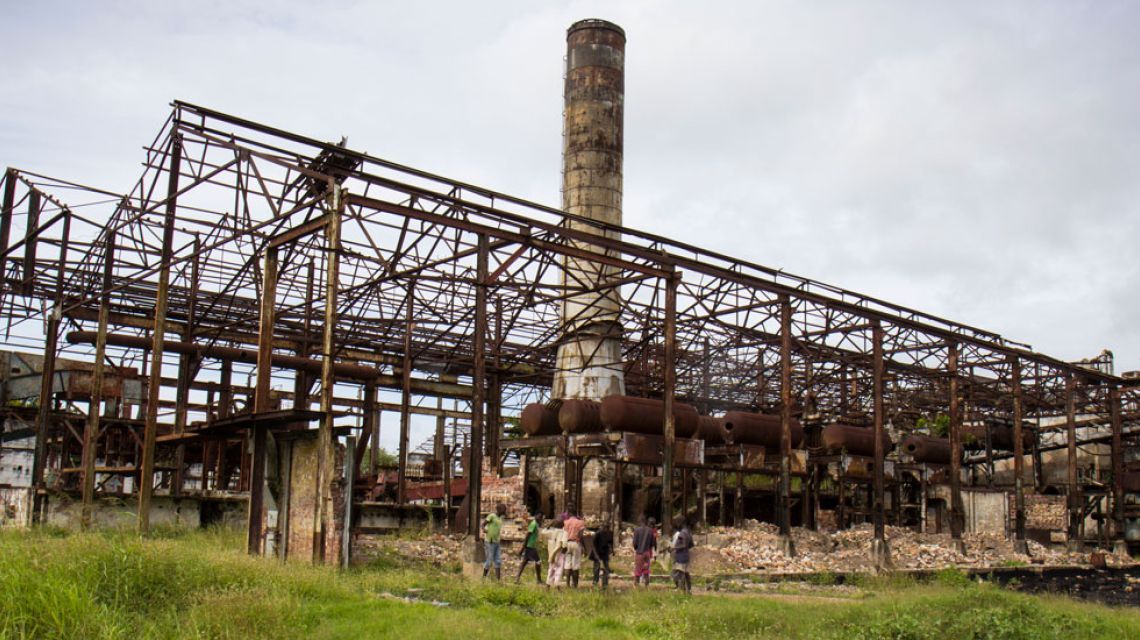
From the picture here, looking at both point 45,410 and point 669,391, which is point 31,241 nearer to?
point 45,410

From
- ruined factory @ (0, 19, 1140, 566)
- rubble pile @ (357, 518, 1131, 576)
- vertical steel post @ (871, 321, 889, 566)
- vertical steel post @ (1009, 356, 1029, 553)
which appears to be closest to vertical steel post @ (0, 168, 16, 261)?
ruined factory @ (0, 19, 1140, 566)

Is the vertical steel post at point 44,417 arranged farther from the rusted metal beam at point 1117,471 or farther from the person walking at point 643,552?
the rusted metal beam at point 1117,471

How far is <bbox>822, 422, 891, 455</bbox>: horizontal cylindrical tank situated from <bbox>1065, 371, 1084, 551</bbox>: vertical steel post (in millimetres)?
9327

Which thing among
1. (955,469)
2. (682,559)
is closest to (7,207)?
(682,559)

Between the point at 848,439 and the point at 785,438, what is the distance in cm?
529

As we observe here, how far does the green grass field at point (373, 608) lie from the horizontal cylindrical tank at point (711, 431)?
12.6 metres

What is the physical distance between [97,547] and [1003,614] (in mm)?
12066

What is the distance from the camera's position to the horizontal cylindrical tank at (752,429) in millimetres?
28484

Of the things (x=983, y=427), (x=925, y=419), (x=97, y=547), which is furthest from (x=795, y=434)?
(x=97, y=547)

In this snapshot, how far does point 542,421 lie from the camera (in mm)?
27859

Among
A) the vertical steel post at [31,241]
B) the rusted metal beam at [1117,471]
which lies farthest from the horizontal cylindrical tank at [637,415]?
the rusted metal beam at [1117,471]

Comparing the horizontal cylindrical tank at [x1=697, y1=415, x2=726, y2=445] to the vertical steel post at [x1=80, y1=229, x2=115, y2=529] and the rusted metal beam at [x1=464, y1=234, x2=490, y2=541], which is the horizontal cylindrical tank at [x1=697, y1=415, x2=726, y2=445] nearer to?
the rusted metal beam at [x1=464, y1=234, x2=490, y2=541]

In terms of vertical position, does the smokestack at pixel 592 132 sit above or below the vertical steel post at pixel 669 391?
above

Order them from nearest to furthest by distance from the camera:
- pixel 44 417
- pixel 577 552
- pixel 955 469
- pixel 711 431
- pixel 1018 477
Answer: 1. pixel 577 552
2. pixel 44 417
3. pixel 711 431
4. pixel 955 469
5. pixel 1018 477
